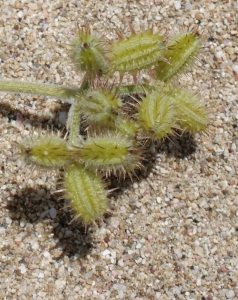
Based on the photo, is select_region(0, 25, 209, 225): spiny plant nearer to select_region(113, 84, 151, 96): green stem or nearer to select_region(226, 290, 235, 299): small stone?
select_region(113, 84, 151, 96): green stem

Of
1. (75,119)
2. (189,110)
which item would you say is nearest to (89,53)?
(75,119)

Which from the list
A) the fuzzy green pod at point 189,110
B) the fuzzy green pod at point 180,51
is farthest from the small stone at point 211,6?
the fuzzy green pod at point 189,110

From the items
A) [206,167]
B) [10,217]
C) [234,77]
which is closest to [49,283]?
[10,217]

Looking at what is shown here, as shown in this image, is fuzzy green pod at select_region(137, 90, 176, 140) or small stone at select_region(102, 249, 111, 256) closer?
fuzzy green pod at select_region(137, 90, 176, 140)

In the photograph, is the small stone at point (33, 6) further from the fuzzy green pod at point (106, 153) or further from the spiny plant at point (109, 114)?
the fuzzy green pod at point (106, 153)

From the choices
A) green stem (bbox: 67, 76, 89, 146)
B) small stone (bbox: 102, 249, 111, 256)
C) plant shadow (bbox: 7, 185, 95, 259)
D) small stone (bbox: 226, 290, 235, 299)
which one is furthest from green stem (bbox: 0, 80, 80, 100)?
small stone (bbox: 226, 290, 235, 299)

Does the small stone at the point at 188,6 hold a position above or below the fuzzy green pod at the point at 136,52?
above

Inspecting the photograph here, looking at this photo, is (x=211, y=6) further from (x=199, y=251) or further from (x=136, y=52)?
(x=199, y=251)
